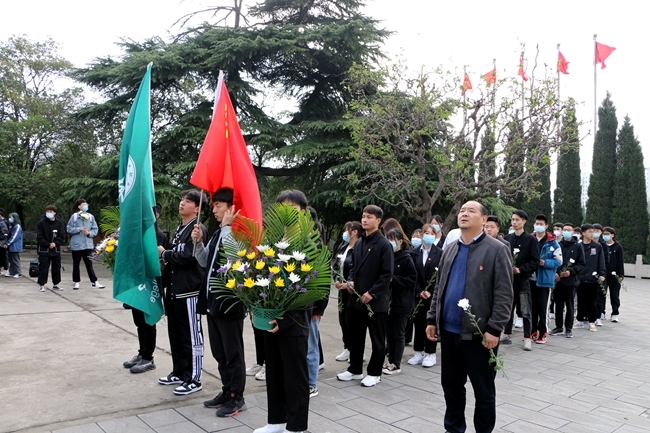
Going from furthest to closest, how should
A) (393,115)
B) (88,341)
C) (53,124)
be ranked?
(53,124), (393,115), (88,341)

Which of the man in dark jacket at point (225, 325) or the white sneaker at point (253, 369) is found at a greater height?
the man in dark jacket at point (225, 325)

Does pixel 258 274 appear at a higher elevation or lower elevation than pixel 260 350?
higher

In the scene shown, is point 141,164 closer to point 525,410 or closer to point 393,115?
point 525,410

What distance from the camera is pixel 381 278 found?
525cm

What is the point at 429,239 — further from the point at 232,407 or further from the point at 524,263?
the point at 232,407

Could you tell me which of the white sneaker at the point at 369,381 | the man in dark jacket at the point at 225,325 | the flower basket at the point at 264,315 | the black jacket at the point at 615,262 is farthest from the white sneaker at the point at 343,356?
the black jacket at the point at 615,262

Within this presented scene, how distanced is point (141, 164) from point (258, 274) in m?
2.07

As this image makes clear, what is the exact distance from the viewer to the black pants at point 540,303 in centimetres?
776

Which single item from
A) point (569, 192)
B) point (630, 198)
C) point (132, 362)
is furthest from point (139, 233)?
point (569, 192)

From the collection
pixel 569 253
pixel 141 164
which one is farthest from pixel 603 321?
pixel 141 164

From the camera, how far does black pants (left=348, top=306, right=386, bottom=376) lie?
5285 millimetres

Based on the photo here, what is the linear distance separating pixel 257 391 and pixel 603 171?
2855cm

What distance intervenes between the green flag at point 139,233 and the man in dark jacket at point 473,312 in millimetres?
2767

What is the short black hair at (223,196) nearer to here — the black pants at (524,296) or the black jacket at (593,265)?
the black pants at (524,296)
